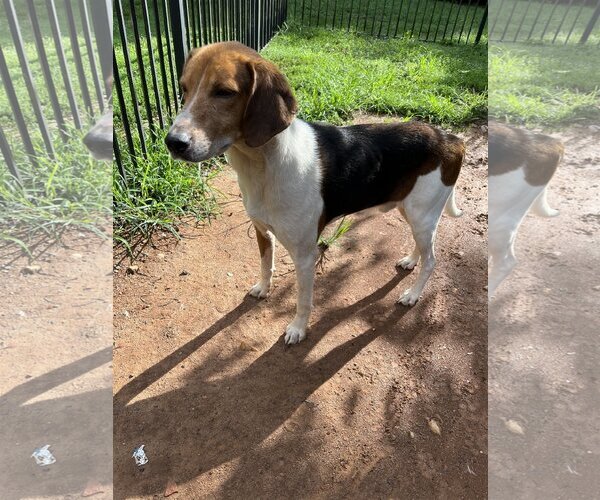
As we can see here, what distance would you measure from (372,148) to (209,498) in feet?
7.43

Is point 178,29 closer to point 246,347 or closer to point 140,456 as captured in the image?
point 246,347

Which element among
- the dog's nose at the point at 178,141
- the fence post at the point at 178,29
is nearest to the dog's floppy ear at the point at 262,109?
the dog's nose at the point at 178,141

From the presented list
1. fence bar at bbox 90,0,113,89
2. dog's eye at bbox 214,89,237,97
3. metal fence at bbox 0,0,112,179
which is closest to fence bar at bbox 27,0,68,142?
metal fence at bbox 0,0,112,179

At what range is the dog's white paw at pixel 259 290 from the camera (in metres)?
3.59

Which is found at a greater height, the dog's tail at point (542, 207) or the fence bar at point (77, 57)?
the fence bar at point (77, 57)

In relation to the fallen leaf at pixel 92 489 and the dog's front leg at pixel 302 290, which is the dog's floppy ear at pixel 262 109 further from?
the fallen leaf at pixel 92 489

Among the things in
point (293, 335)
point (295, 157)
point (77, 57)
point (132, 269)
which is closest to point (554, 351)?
point (293, 335)

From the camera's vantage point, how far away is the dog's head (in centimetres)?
220

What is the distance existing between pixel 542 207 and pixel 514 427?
4.37 feet

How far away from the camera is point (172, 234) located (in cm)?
418

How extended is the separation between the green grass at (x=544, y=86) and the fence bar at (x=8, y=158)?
9.58ft

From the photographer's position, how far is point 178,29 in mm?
4656

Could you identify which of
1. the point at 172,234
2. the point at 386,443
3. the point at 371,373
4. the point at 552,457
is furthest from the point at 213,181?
the point at 552,457

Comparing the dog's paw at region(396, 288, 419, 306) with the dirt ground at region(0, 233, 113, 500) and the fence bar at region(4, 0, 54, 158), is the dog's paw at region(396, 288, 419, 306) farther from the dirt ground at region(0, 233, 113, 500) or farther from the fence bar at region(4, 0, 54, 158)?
the fence bar at region(4, 0, 54, 158)
